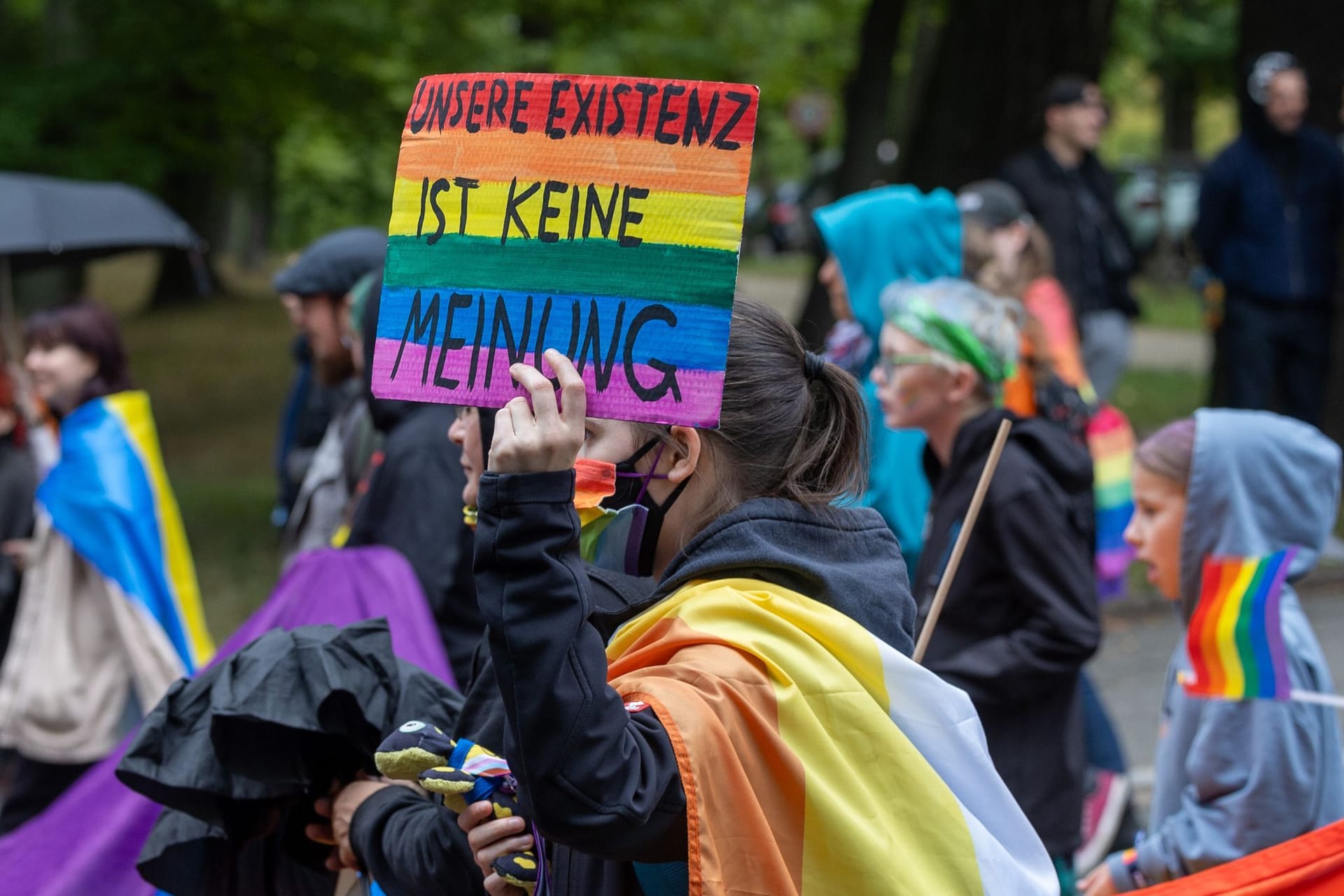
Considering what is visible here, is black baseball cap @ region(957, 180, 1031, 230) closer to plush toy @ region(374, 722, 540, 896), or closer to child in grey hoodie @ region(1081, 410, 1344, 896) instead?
child in grey hoodie @ region(1081, 410, 1344, 896)

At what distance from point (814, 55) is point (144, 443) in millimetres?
17729

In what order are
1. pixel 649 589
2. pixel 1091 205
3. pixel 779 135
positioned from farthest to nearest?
pixel 779 135 → pixel 1091 205 → pixel 649 589

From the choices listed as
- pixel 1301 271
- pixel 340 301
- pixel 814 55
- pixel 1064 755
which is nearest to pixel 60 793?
pixel 340 301

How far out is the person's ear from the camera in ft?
7.18

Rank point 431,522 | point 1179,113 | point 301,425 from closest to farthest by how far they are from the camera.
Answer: point 431,522 → point 301,425 → point 1179,113

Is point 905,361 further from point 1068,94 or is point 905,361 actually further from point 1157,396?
point 1157,396

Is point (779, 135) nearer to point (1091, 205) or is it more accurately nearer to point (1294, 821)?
point (1091, 205)

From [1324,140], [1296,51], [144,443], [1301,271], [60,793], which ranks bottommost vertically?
[60,793]

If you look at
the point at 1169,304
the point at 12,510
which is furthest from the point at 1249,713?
the point at 1169,304

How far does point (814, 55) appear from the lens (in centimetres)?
2181

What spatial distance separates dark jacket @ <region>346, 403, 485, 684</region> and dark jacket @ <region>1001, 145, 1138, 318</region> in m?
5.25

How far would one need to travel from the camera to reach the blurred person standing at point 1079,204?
8188 mm

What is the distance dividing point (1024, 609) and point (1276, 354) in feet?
19.9

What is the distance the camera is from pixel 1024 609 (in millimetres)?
3686
